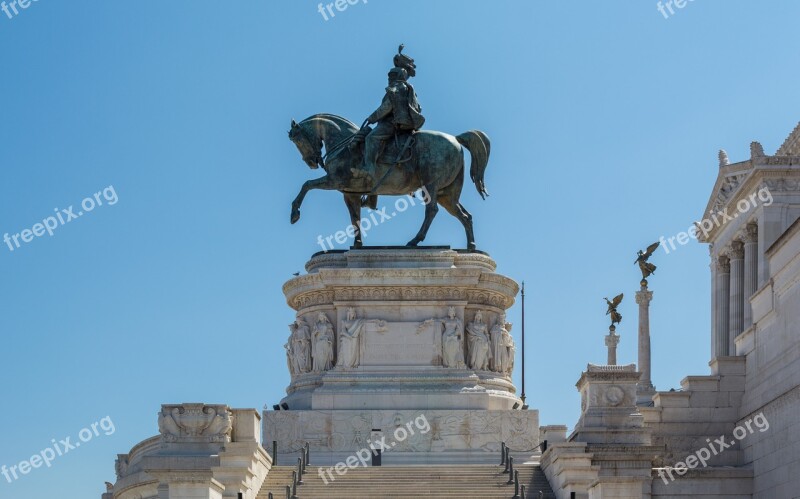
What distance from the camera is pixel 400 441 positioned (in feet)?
181

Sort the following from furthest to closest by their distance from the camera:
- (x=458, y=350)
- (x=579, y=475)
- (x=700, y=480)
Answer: (x=458, y=350) → (x=700, y=480) → (x=579, y=475)

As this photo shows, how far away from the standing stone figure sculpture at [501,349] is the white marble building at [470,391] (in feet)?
0.17

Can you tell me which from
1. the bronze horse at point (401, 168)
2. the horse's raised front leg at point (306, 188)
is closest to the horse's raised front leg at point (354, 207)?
the bronze horse at point (401, 168)

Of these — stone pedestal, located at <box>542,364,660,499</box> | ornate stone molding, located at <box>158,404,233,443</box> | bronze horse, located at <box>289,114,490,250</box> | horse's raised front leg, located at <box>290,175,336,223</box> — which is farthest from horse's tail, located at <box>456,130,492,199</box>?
ornate stone molding, located at <box>158,404,233,443</box>

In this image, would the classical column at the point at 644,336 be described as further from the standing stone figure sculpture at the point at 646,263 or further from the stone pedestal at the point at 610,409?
the stone pedestal at the point at 610,409

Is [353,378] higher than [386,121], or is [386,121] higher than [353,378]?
[386,121]

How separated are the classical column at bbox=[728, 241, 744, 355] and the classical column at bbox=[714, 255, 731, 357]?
4.12 ft

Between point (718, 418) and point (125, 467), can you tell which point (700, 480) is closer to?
point (718, 418)

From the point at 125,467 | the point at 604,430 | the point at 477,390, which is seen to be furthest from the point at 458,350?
the point at 125,467

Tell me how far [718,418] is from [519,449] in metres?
8.08

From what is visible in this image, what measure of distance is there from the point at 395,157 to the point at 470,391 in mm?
7972

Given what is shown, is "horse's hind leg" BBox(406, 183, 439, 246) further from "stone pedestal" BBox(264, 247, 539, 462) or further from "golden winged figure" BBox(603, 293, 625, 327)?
"golden winged figure" BBox(603, 293, 625, 327)

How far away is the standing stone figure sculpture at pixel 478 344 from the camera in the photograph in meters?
57.2

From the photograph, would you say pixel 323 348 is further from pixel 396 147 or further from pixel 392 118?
pixel 392 118
